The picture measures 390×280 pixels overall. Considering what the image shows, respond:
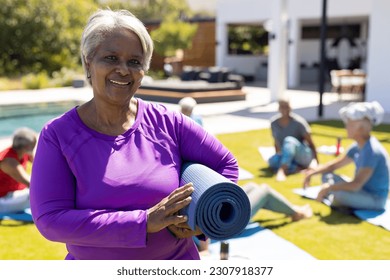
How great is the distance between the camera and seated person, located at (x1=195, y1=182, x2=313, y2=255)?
498cm

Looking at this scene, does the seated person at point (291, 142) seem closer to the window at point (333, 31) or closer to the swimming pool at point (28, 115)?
the swimming pool at point (28, 115)

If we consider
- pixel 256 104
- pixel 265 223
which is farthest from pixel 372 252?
pixel 256 104

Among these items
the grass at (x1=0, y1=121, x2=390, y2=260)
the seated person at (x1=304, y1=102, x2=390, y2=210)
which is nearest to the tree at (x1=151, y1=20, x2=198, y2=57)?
the grass at (x1=0, y1=121, x2=390, y2=260)

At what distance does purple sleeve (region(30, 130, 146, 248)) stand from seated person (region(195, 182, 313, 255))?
276 centimetres

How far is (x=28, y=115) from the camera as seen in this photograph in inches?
637

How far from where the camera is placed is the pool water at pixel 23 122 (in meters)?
13.9

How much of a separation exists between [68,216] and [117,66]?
1.82 ft

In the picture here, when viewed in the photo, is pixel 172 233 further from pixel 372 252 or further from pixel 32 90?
pixel 32 90

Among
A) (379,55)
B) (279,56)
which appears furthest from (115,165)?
(279,56)

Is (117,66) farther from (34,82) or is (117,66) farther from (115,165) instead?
(34,82)

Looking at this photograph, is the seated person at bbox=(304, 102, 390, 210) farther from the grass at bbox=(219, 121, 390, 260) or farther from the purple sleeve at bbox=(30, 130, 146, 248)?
the purple sleeve at bbox=(30, 130, 146, 248)

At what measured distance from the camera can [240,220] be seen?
1.84m

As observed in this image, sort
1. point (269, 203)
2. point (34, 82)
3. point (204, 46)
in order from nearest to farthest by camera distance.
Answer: point (269, 203)
point (34, 82)
point (204, 46)

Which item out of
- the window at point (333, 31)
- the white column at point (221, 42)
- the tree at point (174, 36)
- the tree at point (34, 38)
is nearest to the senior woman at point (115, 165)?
the white column at point (221, 42)
